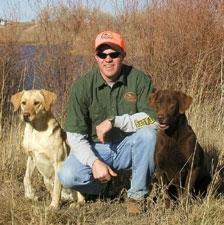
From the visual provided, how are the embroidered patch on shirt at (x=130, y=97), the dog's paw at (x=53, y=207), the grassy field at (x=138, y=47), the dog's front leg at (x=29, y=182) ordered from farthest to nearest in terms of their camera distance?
1. the grassy field at (x=138, y=47)
2. the dog's front leg at (x=29, y=182)
3. the embroidered patch on shirt at (x=130, y=97)
4. the dog's paw at (x=53, y=207)

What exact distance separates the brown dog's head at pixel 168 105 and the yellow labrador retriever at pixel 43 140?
43.5 inches

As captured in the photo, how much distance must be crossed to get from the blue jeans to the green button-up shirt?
160 mm

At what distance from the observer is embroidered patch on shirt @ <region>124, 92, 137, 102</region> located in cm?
488

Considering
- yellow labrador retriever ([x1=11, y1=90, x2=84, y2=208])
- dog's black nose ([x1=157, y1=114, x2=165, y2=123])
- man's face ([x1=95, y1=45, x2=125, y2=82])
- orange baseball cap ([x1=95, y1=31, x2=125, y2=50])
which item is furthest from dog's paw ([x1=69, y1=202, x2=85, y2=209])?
orange baseball cap ([x1=95, y1=31, x2=125, y2=50])

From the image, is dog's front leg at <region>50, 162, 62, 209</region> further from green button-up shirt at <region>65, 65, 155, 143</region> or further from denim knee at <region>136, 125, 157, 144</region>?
denim knee at <region>136, 125, 157, 144</region>

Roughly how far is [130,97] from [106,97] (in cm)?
24

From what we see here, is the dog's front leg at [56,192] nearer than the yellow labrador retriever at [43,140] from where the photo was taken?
Yes

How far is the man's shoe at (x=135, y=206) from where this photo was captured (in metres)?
4.59

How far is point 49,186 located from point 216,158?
6.95 feet

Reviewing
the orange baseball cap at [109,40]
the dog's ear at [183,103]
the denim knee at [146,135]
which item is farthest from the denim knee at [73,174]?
the orange baseball cap at [109,40]

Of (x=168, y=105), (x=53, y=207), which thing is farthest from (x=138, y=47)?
(x=53, y=207)

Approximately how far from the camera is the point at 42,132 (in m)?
5.17

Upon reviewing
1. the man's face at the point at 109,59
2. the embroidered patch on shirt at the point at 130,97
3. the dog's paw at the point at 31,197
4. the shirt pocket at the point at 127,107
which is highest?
the man's face at the point at 109,59

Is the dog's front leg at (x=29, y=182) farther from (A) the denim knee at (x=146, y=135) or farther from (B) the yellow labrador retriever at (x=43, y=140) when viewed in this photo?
(A) the denim knee at (x=146, y=135)
